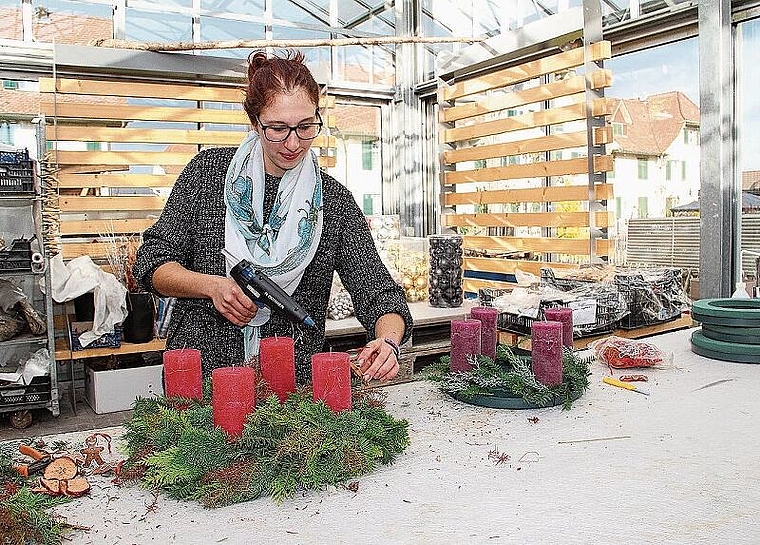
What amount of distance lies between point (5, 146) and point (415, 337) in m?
2.45

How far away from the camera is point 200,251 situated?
2043mm

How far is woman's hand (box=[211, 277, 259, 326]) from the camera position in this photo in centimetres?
175

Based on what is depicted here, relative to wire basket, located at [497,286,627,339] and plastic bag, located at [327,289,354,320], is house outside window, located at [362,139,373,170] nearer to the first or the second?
plastic bag, located at [327,289,354,320]

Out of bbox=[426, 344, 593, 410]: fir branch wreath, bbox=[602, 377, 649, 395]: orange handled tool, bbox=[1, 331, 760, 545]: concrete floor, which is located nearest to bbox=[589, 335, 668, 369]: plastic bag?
bbox=[602, 377, 649, 395]: orange handled tool

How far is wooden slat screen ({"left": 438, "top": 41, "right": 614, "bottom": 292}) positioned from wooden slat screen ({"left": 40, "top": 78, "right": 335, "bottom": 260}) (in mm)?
1614

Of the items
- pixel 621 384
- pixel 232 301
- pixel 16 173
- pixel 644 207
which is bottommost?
pixel 621 384

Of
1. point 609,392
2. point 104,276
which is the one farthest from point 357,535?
point 104,276

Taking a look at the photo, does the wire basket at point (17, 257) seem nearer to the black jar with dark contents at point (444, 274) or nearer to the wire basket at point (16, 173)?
the wire basket at point (16, 173)

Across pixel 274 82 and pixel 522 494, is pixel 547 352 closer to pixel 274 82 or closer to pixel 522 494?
pixel 522 494

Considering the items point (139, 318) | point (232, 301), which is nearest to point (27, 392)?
point (139, 318)

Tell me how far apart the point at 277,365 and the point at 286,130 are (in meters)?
0.67

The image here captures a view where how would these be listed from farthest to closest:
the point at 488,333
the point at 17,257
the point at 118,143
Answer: the point at 118,143
the point at 17,257
the point at 488,333

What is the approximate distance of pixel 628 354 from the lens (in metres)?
2.18

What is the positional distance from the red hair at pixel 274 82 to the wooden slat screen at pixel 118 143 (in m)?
3.01
